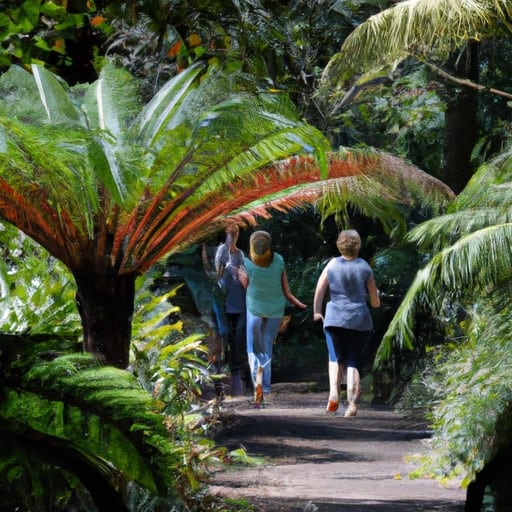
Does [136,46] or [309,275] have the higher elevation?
[136,46]

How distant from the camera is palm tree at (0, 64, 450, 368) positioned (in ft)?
23.6

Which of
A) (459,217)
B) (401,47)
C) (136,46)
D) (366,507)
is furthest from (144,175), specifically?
(401,47)

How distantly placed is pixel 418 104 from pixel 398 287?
312 centimetres

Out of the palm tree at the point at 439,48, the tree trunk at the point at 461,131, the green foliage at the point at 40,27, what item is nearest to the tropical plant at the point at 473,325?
the palm tree at the point at 439,48

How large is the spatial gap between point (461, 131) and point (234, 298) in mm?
5088

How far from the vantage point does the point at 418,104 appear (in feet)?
63.3

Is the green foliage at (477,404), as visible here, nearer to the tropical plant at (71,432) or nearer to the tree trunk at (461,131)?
the tropical plant at (71,432)

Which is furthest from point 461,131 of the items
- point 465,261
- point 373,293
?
point 465,261

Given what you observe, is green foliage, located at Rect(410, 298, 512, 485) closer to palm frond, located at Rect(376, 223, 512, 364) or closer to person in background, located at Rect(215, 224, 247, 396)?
palm frond, located at Rect(376, 223, 512, 364)

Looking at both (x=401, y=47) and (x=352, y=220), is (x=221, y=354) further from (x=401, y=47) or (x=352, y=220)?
(x=352, y=220)

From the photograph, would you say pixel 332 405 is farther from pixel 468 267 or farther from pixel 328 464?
pixel 468 267

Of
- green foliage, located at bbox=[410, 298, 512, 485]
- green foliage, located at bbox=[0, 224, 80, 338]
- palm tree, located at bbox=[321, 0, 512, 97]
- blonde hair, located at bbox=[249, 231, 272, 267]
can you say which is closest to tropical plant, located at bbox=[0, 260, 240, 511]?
green foliage, located at bbox=[0, 224, 80, 338]

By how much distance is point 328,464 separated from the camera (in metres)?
9.90

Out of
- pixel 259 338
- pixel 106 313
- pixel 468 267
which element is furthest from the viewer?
pixel 259 338
